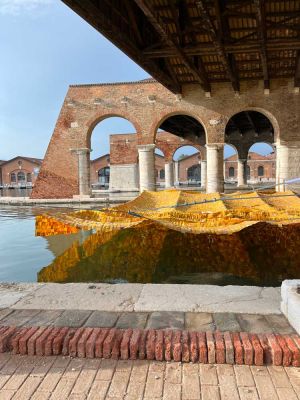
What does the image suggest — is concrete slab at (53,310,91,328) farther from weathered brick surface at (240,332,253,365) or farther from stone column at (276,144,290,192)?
stone column at (276,144,290,192)

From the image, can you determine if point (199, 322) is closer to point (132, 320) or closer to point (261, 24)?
point (132, 320)

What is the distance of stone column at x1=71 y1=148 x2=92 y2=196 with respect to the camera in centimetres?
1833

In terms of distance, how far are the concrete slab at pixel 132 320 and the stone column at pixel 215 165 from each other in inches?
569

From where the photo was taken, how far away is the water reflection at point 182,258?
621 cm

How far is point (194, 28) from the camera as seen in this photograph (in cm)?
880

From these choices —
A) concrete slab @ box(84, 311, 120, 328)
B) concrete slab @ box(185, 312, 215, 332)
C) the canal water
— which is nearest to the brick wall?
the canal water

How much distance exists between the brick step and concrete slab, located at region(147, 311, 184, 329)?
15 centimetres

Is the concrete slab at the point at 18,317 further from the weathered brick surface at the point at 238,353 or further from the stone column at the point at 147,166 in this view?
the stone column at the point at 147,166

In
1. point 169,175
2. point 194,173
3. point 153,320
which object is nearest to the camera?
point 153,320

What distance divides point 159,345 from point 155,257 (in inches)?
192

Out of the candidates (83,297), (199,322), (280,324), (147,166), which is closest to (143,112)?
(147,166)

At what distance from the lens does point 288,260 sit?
704 cm

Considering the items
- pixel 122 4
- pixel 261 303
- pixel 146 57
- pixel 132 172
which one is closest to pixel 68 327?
pixel 261 303

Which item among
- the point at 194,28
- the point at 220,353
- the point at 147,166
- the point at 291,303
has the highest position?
the point at 194,28
